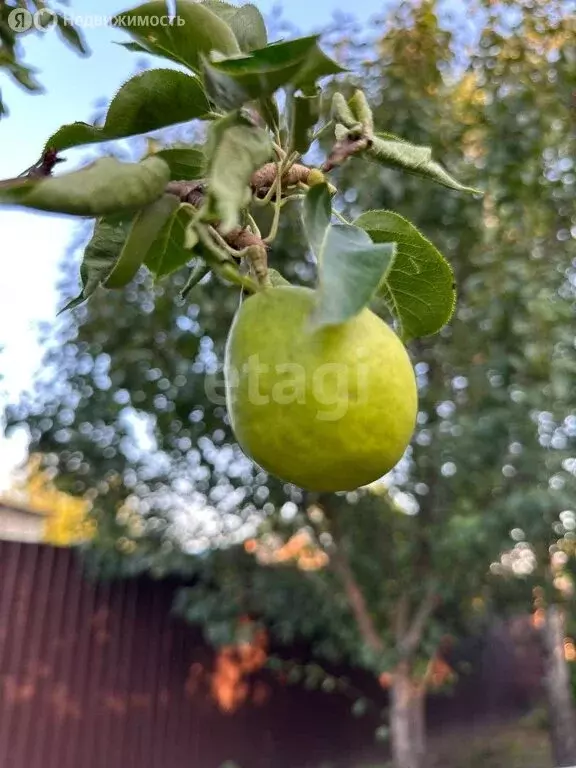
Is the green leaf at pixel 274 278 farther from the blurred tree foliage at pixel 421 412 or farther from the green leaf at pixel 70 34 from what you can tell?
the blurred tree foliage at pixel 421 412

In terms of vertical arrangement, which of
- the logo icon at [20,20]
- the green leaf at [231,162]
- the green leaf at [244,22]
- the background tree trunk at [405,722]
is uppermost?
the green leaf at [244,22]

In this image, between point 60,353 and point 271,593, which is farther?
point 271,593

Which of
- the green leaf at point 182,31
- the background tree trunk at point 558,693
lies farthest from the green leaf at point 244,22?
the background tree trunk at point 558,693

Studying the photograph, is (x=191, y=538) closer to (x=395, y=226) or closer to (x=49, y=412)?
(x=49, y=412)

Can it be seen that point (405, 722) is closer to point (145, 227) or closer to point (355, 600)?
point (355, 600)

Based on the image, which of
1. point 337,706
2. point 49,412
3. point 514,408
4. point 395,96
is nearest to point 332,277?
point 514,408

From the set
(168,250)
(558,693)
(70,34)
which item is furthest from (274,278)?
(558,693)
